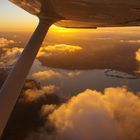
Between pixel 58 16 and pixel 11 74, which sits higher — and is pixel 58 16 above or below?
above

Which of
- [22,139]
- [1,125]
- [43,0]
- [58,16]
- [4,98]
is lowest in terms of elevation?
[22,139]

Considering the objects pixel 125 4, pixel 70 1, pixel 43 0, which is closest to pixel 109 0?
pixel 125 4

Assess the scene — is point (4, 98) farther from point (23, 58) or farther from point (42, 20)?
point (42, 20)

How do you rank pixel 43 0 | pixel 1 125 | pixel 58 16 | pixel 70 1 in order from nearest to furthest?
pixel 70 1 → pixel 43 0 → pixel 1 125 → pixel 58 16

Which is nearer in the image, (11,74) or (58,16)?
(11,74)

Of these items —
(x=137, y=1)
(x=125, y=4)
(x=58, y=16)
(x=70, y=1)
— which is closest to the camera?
(x=137, y=1)

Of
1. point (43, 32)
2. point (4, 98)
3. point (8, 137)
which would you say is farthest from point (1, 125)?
point (8, 137)
